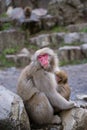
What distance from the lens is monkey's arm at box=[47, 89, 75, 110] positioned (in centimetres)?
551

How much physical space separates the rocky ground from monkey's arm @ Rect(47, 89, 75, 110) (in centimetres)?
321

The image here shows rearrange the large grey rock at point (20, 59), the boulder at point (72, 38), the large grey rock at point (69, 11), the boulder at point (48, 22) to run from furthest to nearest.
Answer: the large grey rock at point (69, 11)
the boulder at point (48, 22)
the boulder at point (72, 38)
the large grey rock at point (20, 59)

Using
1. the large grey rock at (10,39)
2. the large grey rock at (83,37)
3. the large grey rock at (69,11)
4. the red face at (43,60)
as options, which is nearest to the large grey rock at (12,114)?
the red face at (43,60)

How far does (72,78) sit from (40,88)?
18.8 ft

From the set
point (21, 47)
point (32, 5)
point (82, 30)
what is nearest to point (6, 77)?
point (21, 47)

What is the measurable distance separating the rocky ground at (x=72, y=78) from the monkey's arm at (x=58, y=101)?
127 inches

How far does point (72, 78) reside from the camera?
11.2 meters

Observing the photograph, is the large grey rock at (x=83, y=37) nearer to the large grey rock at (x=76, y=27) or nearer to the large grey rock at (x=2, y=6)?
the large grey rock at (x=76, y=27)

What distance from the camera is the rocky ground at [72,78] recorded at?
969 cm

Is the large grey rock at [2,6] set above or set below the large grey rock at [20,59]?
below

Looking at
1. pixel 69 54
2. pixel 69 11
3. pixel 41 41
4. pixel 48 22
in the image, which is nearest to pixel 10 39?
pixel 41 41

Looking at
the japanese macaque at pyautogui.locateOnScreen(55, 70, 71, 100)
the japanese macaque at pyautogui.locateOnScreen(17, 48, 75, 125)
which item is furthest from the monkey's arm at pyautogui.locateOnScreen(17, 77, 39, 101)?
the japanese macaque at pyautogui.locateOnScreen(55, 70, 71, 100)

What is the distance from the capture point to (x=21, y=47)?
54.3 feet

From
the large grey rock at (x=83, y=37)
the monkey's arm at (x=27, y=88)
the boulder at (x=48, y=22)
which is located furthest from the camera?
the boulder at (x=48, y=22)
